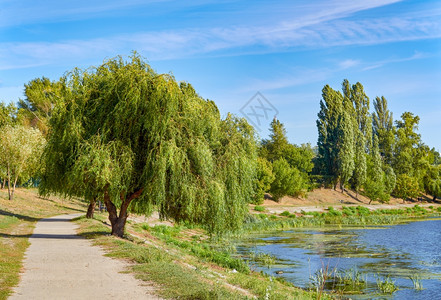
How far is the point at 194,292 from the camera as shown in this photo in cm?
952

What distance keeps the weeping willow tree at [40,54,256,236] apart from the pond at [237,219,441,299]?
521 centimetres

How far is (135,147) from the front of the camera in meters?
19.2

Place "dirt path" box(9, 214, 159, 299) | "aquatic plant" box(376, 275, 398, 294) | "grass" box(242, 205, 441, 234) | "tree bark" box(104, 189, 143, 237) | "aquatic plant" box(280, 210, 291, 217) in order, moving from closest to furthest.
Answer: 1. "dirt path" box(9, 214, 159, 299)
2. "aquatic plant" box(376, 275, 398, 294)
3. "tree bark" box(104, 189, 143, 237)
4. "grass" box(242, 205, 441, 234)
5. "aquatic plant" box(280, 210, 291, 217)

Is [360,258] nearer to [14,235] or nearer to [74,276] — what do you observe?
[74,276]

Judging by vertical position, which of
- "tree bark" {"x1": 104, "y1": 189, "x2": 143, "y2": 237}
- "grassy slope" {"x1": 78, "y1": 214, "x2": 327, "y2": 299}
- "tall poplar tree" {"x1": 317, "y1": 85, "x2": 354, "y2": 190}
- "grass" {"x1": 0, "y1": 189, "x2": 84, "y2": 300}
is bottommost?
"grass" {"x1": 0, "y1": 189, "x2": 84, "y2": 300}

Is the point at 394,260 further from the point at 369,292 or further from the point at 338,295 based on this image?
the point at 338,295

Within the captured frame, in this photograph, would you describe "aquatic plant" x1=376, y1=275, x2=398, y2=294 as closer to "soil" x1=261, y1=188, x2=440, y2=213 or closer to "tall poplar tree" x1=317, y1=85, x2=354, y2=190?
"soil" x1=261, y1=188, x2=440, y2=213

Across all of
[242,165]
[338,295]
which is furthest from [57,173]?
[338,295]

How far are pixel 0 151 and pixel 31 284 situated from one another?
31.8 meters

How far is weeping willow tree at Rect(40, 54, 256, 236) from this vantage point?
18156 millimetres

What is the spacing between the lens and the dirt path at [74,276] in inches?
379

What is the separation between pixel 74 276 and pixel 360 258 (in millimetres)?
17607

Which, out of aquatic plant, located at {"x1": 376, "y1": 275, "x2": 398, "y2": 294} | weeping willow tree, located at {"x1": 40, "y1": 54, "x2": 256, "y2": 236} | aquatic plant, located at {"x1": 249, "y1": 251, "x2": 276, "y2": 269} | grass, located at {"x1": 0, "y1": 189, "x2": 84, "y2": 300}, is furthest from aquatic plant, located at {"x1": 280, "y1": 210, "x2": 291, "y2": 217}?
aquatic plant, located at {"x1": 376, "y1": 275, "x2": 398, "y2": 294}

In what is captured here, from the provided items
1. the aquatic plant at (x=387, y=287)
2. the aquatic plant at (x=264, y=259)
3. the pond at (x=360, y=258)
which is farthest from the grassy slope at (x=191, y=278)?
the aquatic plant at (x=387, y=287)
